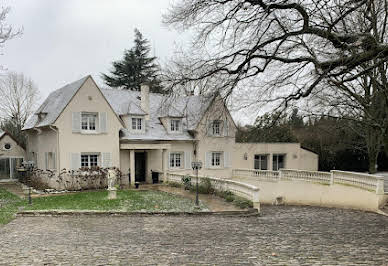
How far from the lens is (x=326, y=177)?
19391 millimetres

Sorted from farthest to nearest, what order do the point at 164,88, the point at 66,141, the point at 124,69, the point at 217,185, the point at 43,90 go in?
the point at 124,69 < the point at 43,90 < the point at 66,141 < the point at 217,185 < the point at 164,88

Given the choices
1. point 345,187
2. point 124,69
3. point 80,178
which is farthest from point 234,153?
point 124,69

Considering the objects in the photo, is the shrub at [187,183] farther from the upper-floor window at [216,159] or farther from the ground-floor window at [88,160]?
the upper-floor window at [216,159]

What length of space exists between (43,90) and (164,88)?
101ft

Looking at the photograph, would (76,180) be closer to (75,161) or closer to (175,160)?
(75,161)

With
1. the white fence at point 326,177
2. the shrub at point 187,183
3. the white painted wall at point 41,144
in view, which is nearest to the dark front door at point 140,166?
the shrub at point 187,183

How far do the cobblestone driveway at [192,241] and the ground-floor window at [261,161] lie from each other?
1563cm

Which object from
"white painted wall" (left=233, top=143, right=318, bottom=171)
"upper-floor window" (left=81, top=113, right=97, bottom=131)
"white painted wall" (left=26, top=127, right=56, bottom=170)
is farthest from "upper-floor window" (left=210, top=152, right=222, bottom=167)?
"white painted wall" (left=26, top=127, right=56, bottom=170)

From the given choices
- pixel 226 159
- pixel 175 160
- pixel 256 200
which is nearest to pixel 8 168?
pixel 175 160

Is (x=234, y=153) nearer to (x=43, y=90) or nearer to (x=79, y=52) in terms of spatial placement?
(x=79, y=52)

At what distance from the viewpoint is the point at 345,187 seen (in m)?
18.0

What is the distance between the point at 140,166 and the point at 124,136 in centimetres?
299

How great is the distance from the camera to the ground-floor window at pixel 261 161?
29.3 metres

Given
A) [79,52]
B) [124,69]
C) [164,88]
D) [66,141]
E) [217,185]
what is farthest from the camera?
[124,69]
